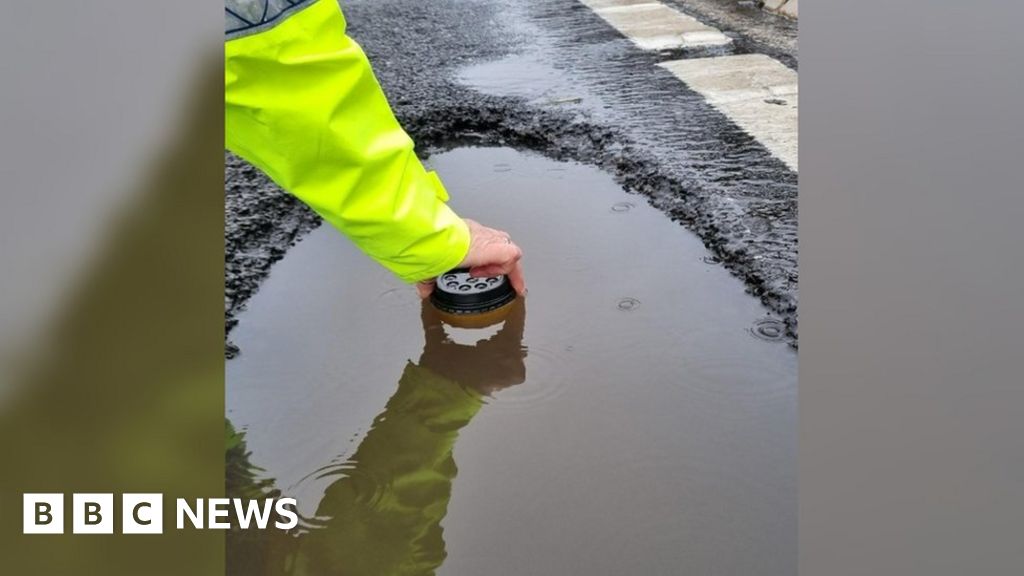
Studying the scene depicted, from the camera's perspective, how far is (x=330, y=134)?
1888mm

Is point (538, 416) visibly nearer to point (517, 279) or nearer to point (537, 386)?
point (537, 386)

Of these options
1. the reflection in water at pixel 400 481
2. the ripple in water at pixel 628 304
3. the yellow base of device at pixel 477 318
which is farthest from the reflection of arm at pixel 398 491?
the ripple in water at pixel 628 304

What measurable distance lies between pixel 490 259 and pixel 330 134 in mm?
608

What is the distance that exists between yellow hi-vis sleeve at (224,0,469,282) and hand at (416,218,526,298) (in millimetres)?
149

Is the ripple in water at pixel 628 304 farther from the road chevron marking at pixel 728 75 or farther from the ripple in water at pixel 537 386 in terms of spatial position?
the road chevron marking at pixel 728 75

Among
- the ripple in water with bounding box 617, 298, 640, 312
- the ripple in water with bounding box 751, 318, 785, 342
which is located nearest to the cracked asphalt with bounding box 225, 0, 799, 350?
the ripple in water with bounding box 751, 318, 785, 342

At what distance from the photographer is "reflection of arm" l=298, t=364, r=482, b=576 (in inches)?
66.4

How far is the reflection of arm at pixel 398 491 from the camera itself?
5.53 ft

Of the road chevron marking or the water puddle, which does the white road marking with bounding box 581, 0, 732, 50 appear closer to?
the road chevron marking

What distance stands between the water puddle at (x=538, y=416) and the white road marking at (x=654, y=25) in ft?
5.90

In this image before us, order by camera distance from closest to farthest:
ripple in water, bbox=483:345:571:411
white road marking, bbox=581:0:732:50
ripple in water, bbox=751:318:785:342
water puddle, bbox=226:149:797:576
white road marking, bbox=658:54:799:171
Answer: water puddle, bbox=226:149:797:576 → ripple in water, bbox=483:345:571:411 → ripple in water, bbox=751:318:785:342 → white road marking, bbox=658:54:799:171 → white road marking, bbox=581:0:732:50

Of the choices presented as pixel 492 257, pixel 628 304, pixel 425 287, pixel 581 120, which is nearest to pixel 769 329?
pixel 628 304

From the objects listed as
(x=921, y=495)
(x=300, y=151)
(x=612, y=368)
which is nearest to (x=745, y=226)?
(x=612, y=368)

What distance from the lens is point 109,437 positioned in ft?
5.70
